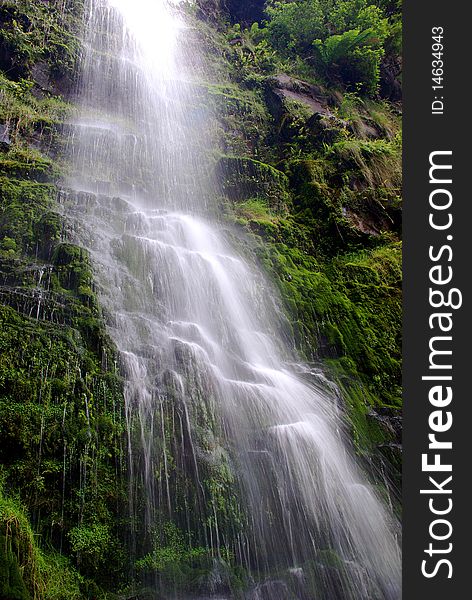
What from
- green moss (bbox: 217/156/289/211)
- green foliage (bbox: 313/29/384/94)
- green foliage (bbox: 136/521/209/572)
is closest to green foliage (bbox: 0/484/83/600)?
green foliage (bbox: 136/521/209/572)

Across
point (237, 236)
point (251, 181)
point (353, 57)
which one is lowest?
point (237, 236)

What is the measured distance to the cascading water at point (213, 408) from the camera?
491 centimetres

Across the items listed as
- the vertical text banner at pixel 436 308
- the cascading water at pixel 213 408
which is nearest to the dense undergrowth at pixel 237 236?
the cascading water at pixel 213 408

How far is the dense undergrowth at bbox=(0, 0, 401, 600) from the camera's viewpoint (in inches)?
177

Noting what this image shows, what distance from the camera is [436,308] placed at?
466 cm

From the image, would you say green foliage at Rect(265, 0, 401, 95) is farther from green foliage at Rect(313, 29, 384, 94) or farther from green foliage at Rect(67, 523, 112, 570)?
green foliage at Rect(67, 523, 112, 570)

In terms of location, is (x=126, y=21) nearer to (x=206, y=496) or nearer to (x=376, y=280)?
(x=376, y=280)

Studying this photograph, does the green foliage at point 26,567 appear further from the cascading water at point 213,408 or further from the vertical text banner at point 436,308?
the vertical text banner at point 436,308

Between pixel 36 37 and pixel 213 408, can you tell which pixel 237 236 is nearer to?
pixel 213 408

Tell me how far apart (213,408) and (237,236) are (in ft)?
15.5

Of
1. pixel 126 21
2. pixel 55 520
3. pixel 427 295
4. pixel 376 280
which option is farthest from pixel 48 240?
pixel 126 21

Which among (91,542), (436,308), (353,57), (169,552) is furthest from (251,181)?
(91,542)

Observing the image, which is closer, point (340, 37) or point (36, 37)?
point (36, 37)

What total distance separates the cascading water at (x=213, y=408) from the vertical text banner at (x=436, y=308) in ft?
4.63
